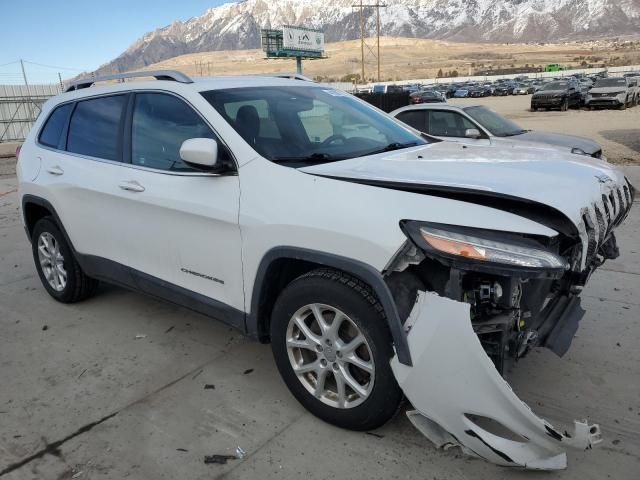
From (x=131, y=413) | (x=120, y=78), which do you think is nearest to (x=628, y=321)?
(x=131, y=413)

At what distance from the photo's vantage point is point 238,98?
3.46 m

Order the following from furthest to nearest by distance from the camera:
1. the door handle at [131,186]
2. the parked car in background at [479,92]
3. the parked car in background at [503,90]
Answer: the parked car in background at [479,92]
the parked car in background at [503,90]
the door handle at [131,186]

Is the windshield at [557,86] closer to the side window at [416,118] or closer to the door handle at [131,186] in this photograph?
the side window at [416,118]

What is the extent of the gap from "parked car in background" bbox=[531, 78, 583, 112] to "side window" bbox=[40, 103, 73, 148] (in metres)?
30.7

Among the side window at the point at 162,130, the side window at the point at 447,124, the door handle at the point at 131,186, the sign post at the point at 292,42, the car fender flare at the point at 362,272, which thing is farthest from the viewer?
the sign post at the point at 292,42

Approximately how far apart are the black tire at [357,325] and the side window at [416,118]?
7.39 meters

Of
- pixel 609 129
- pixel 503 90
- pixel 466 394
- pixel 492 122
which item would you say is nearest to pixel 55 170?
pixel 466 394

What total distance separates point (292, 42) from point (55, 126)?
194ft

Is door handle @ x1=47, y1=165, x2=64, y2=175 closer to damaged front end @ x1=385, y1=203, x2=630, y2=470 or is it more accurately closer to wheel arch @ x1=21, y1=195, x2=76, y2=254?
wheel arch @ x1=21, y1=195, x2=76, y2=254

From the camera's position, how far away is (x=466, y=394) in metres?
2.36

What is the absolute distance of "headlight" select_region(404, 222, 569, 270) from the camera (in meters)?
2.28

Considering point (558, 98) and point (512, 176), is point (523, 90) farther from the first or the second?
point (512, 176)

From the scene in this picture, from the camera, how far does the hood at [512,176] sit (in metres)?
2.50

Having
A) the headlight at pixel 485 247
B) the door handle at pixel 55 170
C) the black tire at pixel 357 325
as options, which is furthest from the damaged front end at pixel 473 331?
the door handle at pixel 55 170
